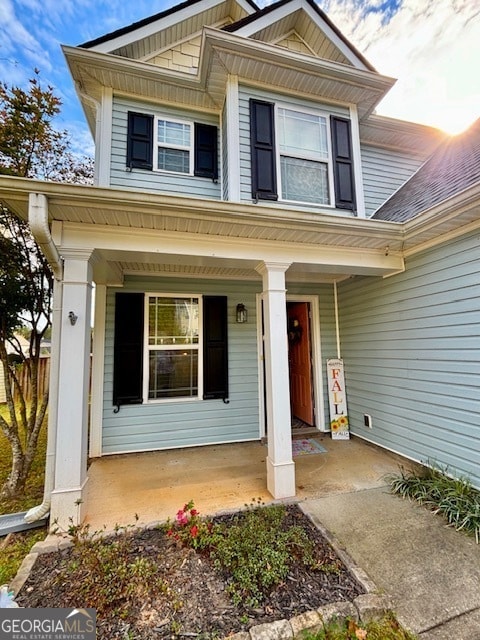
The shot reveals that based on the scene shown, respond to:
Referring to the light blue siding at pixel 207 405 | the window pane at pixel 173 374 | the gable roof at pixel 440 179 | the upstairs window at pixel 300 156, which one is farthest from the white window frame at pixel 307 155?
the window pane at pixel 173 374

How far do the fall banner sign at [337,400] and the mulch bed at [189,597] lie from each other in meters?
2.76

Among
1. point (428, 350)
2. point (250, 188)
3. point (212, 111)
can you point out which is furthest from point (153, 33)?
point (428, 350)

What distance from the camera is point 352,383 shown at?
4.73 m

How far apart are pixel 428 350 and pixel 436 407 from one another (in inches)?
24.8

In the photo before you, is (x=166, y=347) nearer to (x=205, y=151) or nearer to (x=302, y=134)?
(x=205, y=151)

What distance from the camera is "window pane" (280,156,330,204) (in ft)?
12.6

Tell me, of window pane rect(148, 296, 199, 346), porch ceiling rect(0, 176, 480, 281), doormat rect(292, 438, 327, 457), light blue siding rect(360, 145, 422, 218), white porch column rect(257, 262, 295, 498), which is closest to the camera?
porch ceiling rect(0, 176, 480, 281)

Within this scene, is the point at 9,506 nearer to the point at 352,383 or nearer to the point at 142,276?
the point at 142,276

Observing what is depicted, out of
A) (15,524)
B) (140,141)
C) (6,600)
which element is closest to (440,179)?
(140,141)

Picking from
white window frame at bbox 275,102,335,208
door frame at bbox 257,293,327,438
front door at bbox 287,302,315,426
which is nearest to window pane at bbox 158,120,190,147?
white window frame at bbox 275,102,335,208

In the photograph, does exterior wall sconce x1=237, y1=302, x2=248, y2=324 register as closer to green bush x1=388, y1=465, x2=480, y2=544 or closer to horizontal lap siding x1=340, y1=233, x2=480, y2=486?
horizontal lap siding x1=340, y1=233, x2=480, y2=486

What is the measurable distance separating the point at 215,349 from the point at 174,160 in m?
2.82

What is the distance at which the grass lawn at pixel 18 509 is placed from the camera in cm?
216

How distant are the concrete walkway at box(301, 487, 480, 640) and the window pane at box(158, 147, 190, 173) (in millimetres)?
4410
